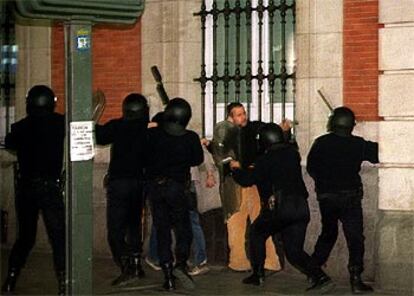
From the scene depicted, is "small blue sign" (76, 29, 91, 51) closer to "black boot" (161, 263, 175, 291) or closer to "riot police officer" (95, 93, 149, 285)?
"riot police officer" (95, 93, 149, 285)

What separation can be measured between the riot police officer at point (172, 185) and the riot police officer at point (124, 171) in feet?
0.83

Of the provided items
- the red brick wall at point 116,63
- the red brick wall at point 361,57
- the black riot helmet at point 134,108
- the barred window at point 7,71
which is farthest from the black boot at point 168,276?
the barred window at point 7,71

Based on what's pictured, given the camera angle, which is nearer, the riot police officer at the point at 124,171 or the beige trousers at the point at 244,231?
the riot police officer at the point at 124,171

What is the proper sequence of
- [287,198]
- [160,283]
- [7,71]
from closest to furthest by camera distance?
[287,198]
[160,283]
[7,71]

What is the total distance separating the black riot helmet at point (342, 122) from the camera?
926 cm

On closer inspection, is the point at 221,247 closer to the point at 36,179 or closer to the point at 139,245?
the point at 139,245

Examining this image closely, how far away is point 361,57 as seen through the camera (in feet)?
32.5

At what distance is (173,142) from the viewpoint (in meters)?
9.34

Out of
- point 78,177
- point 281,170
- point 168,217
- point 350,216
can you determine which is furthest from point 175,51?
point 78,177

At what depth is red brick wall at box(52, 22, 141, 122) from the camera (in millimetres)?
11602

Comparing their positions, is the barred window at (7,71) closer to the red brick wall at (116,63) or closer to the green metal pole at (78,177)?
the red brick wall at (116,63)

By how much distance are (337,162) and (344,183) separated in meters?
0.21

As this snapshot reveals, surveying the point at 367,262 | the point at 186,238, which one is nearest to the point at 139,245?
the point at 186,238

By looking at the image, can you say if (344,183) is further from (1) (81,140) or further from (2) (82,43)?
(2) (82,43)
